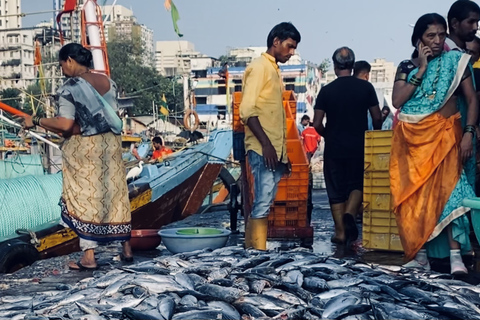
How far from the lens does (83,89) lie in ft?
19.2

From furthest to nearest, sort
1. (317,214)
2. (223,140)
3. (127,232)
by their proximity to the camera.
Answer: (223,140) → (317,214) → (127,232)

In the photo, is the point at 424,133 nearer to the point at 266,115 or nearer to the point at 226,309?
the point at 266,115

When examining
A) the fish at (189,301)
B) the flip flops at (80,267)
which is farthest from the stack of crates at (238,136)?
the fish at (189,301)

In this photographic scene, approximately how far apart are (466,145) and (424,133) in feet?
1.11

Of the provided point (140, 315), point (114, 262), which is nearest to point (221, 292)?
point (140, 315)

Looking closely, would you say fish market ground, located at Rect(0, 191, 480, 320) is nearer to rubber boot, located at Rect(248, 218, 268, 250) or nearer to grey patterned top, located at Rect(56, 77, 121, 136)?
rubber boot, located at Rect(248, 218, 268, 250)

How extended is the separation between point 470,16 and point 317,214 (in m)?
5.12

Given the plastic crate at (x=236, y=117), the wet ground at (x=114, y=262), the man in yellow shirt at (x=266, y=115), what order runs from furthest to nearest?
the plastic crate at (x=236, y=117), the man in yellow shirt at (x=266, y=115), the wet ground at (x=114, y=262)

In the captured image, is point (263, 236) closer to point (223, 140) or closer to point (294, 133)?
point (294, 133)

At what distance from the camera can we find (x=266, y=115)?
5.67 meters

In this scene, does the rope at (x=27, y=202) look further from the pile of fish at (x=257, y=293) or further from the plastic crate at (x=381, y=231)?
the plastic crate at (x=381, y=231)

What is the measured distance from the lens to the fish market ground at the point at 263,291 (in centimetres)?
372

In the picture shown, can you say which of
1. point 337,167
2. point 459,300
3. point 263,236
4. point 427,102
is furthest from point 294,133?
point 459,300

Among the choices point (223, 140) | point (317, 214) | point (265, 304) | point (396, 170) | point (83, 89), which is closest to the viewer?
point (265, 304)
